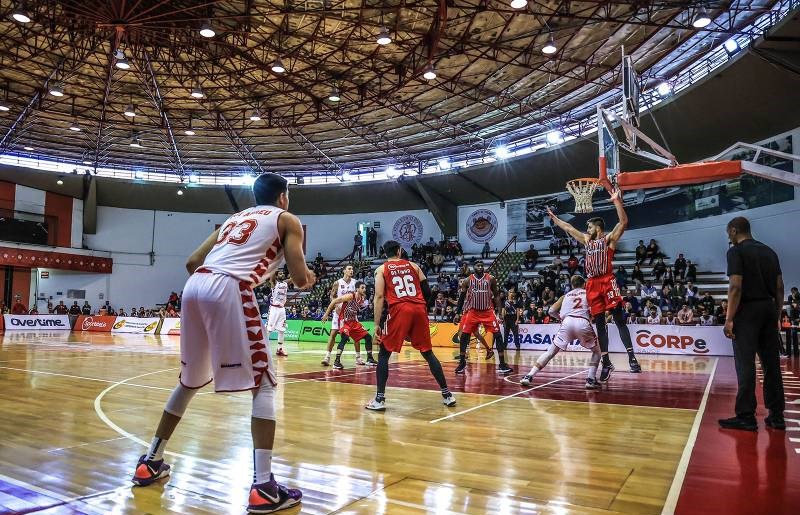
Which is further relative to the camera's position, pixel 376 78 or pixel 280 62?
pixel 376 78

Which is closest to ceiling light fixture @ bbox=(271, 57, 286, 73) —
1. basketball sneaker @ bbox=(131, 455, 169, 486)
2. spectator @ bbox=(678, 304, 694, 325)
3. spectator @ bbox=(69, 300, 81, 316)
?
spectator @ bbox=(678, 304, 694, 325)

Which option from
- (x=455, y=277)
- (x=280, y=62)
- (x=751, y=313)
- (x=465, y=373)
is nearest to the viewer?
(x=751, y=313)

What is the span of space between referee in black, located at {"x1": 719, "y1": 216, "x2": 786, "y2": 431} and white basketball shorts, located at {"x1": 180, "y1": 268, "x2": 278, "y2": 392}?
424cm

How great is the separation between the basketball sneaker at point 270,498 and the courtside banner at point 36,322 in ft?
95.6

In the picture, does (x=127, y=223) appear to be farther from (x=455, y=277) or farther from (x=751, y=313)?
(x=751, y=313)

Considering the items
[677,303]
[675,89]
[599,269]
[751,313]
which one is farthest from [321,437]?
[675,89]

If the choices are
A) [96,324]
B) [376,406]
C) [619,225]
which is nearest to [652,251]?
[619,225]

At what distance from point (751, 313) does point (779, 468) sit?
1.79 m

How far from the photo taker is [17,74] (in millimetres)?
22531

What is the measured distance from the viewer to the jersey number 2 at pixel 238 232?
327 cm

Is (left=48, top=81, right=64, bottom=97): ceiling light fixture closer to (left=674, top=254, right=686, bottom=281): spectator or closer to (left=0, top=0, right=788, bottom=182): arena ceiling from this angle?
(left=0, top=0, right=788, bottom=182): arena ceiling

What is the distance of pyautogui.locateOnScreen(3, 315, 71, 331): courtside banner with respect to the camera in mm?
26078

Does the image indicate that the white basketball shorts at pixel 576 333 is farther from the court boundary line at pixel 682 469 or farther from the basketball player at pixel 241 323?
the basketball player at pixel 241 323

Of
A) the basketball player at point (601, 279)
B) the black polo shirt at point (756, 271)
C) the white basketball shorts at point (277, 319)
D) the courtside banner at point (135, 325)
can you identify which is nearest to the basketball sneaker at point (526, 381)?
the basketball player at point (601, 279)
